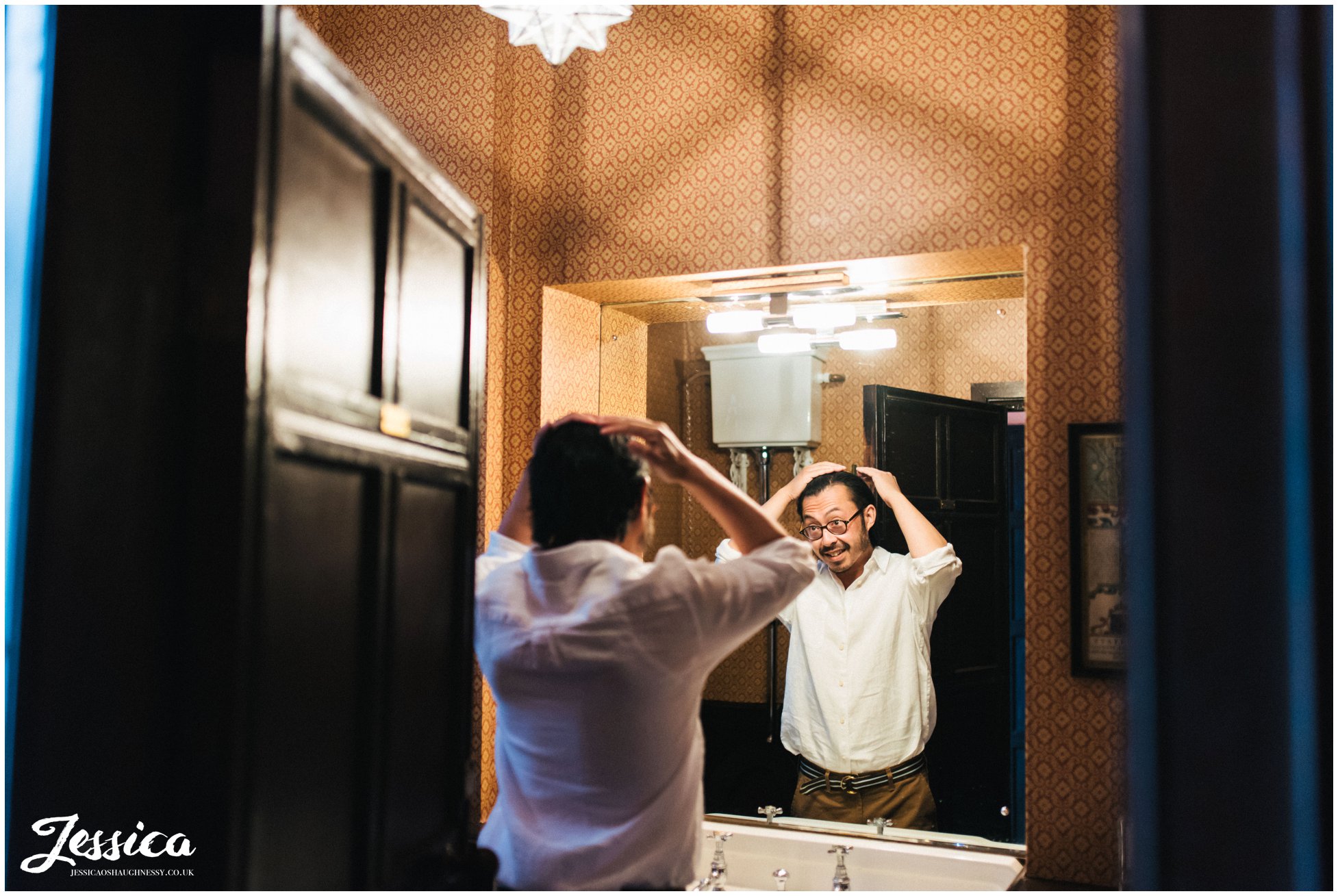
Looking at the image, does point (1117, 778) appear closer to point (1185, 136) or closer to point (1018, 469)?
point (1018, 469)

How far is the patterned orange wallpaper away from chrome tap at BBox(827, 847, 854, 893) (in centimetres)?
41

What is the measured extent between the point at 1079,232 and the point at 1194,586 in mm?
1627

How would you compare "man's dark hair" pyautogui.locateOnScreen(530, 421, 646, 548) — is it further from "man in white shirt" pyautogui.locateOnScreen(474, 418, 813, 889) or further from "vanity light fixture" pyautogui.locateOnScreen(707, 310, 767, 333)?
"vanity light fixture" pyautogui.locateOnScreen(707, 310, 767, 333)

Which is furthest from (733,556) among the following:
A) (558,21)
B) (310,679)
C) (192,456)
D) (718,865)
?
(192,456)

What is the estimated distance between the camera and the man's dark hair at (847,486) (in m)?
2.43

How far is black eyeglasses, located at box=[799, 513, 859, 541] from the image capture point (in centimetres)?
246

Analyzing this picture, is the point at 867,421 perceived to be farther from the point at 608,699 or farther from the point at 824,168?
the point at 608,699

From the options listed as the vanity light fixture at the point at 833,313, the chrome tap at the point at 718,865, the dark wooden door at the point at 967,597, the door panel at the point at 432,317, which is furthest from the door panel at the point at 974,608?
the door panel at the point at 432,317

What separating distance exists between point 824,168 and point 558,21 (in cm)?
74

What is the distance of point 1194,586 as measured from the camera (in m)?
0.67

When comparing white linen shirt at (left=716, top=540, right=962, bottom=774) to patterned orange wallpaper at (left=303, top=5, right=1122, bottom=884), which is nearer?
patterned orange wallpaper at (left=303, top=5, right=1122, bottom=884)

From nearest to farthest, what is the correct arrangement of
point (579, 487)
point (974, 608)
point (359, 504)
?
point (359, 504) → point (579, 487) → point (974, 608)

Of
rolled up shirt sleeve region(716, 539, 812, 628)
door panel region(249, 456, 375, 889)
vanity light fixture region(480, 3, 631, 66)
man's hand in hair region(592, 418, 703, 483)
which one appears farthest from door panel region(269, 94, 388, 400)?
rolled up shirt sleeve region(716, 539, 812, 628)

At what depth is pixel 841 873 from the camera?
7.21 ft
